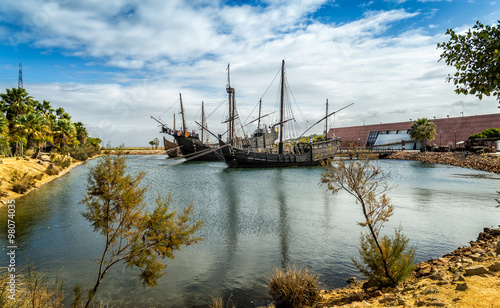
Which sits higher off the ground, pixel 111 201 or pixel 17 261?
pixel 111 201

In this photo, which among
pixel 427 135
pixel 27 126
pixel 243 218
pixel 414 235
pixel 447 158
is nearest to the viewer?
pixel 414 235

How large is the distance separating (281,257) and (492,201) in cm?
2179

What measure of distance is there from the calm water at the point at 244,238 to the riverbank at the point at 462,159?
24.4m

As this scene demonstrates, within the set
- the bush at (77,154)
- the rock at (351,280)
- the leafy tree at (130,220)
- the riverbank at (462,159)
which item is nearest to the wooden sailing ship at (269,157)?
the riverbank at (462,159)

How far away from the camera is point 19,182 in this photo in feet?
80.7

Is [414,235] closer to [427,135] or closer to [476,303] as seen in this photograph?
[476,303]

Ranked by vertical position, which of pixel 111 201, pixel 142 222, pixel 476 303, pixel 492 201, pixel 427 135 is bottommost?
pixel 492 201

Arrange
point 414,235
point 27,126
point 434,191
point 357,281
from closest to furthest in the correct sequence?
point 357,281
point 414,235
point 434,191
point 27,126

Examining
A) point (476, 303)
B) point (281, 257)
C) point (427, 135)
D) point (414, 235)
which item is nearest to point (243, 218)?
point (281, 257)

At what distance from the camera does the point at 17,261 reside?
11008 millimetres

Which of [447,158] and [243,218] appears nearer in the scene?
[243,218]

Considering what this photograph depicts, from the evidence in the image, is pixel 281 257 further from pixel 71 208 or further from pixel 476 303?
pixel 71 208

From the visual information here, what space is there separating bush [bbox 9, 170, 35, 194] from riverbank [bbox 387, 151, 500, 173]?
59.7 metres

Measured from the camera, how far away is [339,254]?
477 inches
